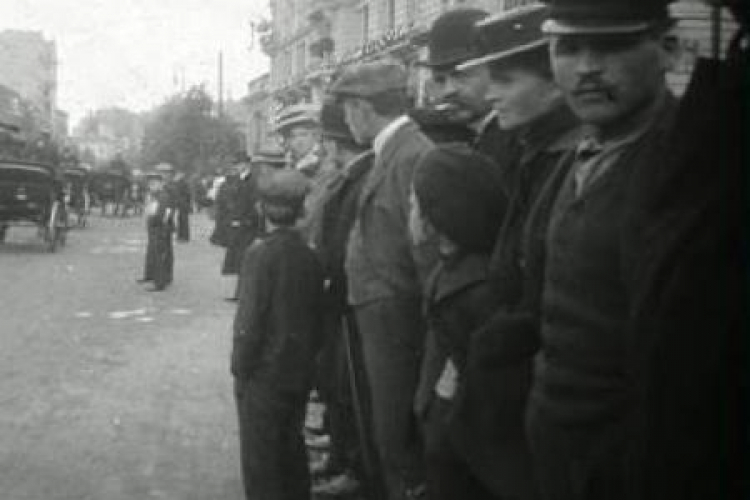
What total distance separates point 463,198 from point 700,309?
1.44m

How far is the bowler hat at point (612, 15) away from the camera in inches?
84.4

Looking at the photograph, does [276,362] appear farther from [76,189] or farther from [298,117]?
[76,189]

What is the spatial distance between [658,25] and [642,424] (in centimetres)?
85

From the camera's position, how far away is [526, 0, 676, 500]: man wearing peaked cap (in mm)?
2066

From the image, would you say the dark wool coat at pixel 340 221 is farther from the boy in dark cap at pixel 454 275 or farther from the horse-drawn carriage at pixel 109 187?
the horse-drawn carriage at pixel 109 187

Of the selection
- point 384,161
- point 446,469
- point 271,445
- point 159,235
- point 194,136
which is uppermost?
point 194,136

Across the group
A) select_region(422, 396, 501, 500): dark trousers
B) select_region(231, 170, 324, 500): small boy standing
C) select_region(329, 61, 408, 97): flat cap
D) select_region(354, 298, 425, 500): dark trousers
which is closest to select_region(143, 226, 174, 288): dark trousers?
select_region(231, 170, 324, 500): small boy standing

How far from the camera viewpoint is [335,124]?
5184 millimetres

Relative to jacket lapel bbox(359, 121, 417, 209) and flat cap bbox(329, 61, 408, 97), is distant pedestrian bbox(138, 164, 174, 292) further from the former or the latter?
jacket lapel bbox(359, 121, 417, 209)

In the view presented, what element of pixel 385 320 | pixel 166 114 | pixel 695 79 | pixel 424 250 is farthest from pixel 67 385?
pixel 166 114

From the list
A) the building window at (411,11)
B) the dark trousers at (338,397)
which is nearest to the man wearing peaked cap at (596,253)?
the dark trousers at (338,397)

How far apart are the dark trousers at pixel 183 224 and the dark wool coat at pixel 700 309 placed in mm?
23007

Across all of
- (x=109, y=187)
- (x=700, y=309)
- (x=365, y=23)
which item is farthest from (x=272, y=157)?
(x=109, y=187)

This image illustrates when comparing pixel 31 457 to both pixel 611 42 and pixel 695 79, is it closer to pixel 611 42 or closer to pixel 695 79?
pixel 611 42
